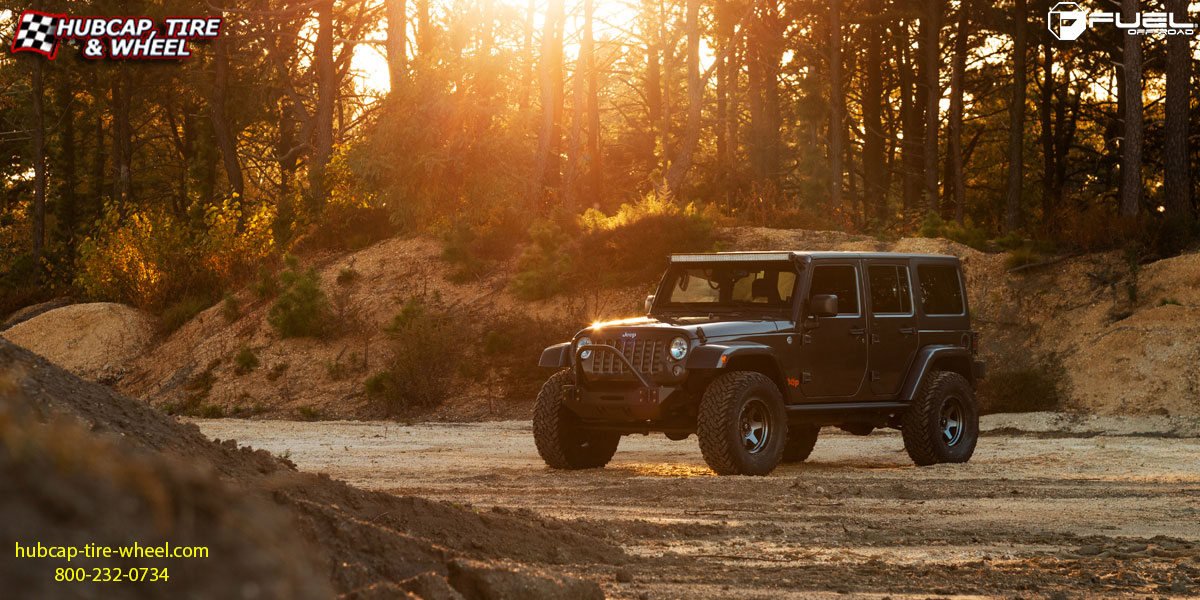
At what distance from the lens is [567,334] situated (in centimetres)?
2269

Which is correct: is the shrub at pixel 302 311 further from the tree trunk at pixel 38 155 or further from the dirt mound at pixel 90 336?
the tree trunk at pixel 38 155

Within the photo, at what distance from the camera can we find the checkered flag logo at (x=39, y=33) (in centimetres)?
3111

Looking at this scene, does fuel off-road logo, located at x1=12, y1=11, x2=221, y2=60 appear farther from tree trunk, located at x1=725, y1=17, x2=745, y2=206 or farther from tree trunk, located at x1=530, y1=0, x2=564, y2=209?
tree trunk, located at x1=725, y1=17, x2=745, y2=206

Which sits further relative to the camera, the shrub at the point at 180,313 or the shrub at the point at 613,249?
the shrub at the point at 180,313

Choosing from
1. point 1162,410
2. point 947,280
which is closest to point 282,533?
point 947,280

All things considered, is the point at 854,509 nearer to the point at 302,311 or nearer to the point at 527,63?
the point at 302,311

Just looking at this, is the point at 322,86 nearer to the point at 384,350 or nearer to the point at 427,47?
the point at 427,47

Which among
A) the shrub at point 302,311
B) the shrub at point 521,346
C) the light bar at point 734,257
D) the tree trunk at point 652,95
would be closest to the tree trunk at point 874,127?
the tree trunk at point 652,95

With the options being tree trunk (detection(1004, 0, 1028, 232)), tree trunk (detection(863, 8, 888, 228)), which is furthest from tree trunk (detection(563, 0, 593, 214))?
tree trunk (detection(863, 8, 888, 228))

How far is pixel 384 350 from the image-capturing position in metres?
24.2

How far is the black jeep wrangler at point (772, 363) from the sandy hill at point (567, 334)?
7328 mm

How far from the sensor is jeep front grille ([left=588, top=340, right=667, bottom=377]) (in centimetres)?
1154

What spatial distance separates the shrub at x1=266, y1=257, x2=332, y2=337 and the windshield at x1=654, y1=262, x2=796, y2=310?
14.0 metres

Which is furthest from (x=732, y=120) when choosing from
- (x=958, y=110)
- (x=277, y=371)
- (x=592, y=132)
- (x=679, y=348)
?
(x=679, y=348)
